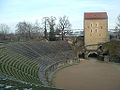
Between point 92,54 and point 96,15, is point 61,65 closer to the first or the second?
point 92,54

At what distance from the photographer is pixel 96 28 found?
198 feet

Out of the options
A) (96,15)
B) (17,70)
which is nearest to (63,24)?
(96,15)

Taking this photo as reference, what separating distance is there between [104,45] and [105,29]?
6323 millimetres

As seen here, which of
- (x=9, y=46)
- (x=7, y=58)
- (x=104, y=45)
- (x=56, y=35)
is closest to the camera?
(x=7, y=58)

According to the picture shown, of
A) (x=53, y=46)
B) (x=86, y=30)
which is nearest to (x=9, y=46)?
(x=53, y=46)

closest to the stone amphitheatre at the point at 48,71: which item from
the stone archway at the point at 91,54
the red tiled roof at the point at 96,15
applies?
the stone archway at the point at 91,54

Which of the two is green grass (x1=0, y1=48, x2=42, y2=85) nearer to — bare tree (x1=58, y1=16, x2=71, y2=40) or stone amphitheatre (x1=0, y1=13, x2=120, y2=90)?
stone amphitheatre (x1=0, y1=13, x2=120, y2=90)

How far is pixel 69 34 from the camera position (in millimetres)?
72000

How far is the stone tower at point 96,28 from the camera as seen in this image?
59781 millimetres

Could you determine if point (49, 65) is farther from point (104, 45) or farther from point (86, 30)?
point (86, 30)

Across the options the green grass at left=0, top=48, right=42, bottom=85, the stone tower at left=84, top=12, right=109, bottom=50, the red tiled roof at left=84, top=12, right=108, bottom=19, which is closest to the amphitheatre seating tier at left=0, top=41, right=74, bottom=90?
the green grass at left=0, top=48, right=42, bottom=85

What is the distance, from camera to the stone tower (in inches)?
2354

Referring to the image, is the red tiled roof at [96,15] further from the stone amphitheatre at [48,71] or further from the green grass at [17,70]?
the green grass at [17,70]

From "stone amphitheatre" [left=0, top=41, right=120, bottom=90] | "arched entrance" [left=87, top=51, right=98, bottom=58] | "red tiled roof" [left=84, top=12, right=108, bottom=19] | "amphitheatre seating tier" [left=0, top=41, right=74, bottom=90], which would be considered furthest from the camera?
"red tiled roof" [left=84, top=12, right=108, bottom=19]
